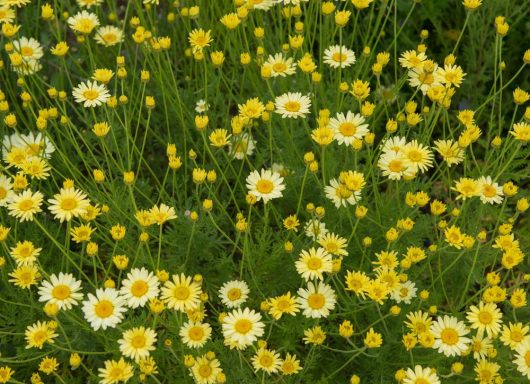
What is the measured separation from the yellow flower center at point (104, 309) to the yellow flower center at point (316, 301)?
74cm

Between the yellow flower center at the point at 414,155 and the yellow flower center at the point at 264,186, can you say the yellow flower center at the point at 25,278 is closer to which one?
the yellow flower center at the point at 264,186

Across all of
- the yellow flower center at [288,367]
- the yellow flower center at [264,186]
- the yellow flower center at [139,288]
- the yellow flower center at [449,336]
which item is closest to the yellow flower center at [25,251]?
the yellow flower center at [139,288]

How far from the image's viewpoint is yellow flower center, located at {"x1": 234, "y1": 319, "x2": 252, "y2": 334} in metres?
2.53

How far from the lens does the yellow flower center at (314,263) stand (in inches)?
102

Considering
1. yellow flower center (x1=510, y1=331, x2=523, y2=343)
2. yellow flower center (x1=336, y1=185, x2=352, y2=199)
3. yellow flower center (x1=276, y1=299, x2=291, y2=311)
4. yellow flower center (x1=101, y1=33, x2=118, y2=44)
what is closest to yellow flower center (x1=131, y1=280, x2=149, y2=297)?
yellow flower center (x1=276, y1=299, x2=291, y2=311)

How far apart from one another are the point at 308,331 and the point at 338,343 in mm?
414

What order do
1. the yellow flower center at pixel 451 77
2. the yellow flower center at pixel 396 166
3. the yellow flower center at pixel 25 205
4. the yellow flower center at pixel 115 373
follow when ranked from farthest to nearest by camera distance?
the yellow flower center at pixel 451 77 < the yellow flower center at pixel 396 166 < the yellow flower center at pixel 25 205 < the yellow flower center at pixel 115 373

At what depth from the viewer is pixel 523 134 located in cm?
282

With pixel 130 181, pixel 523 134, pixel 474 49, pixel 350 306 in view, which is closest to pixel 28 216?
pixel 130 181

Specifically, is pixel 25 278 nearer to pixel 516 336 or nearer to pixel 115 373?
pixel 115 373

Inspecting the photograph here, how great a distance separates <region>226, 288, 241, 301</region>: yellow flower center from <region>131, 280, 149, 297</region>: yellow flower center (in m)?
0.39

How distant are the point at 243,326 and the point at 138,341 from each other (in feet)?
1.28

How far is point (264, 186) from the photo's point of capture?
114 inches

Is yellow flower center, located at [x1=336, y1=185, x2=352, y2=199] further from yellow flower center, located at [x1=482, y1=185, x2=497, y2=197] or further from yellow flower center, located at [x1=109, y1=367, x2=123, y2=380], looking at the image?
yellow flower center, located at [x1=109, y1=367, x2=123, y2=380]
